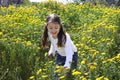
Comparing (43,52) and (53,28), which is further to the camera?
(43,52)

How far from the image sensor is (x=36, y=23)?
7.88m

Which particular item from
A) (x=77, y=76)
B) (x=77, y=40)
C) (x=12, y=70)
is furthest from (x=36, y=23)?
(x=77, y=76)

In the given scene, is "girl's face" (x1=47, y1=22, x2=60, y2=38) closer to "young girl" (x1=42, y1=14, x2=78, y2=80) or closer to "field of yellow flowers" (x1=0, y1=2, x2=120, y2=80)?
"young girl" (x1=42, y1=14, x2=78, y2=80)

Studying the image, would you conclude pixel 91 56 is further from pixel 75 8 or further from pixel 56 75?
pixel 75 8

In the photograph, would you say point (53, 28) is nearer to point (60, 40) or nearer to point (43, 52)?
point (60, 40)

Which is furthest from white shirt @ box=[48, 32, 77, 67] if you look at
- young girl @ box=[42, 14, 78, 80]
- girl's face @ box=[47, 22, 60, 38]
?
girl's face @ box=[47, 22, 60, 38]

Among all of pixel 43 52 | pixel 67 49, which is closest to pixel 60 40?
pixel 67 49

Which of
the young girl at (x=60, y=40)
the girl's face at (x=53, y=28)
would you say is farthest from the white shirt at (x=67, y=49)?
the girl's face at (x=53, y=28)

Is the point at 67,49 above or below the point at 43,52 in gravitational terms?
above

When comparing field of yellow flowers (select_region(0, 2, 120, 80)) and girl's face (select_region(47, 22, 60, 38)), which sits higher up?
girl's face (select_region(47, 22, 60, 38))

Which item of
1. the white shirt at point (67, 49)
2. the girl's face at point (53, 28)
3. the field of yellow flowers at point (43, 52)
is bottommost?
the field of yellow flowers at point (43, 52)

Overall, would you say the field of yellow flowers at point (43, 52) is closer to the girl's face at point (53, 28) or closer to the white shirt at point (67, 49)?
the white shirt at point (67, 49)

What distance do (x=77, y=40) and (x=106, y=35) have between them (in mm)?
692

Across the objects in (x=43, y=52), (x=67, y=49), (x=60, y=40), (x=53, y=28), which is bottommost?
(x=43, y=52)
